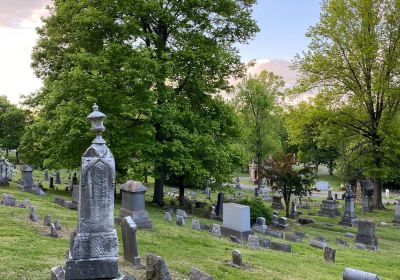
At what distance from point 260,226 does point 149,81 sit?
8652mm

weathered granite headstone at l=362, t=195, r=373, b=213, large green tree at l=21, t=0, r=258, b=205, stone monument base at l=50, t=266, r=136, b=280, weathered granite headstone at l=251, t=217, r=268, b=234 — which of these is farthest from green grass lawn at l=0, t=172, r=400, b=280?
weathered granite headstone at l=362, t=195, r=373, b=213

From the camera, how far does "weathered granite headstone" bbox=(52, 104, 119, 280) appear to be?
674 centimetres

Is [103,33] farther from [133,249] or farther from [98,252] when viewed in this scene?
[98,252]

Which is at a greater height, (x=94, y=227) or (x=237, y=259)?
(x=94, y=227)

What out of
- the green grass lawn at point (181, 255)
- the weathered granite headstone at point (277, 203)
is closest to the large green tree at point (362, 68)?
the weathered granite headstone at point (277, 203)

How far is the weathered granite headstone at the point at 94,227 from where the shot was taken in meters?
6.74

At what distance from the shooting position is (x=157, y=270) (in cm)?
738

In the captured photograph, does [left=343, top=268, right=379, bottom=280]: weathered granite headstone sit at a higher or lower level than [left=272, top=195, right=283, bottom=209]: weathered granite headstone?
higher

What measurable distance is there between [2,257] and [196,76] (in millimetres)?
15233

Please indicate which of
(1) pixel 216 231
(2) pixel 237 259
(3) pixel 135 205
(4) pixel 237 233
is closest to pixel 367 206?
(4) pixel 237 233

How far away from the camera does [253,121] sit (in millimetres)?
46875

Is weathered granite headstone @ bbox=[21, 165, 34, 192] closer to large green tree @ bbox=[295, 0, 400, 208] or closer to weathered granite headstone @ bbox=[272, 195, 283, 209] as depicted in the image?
weathered granite headstone @ bbox=[272, 195, 283, 209]

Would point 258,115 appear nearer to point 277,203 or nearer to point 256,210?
point 277,203

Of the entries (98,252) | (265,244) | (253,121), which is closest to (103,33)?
(265,244)
